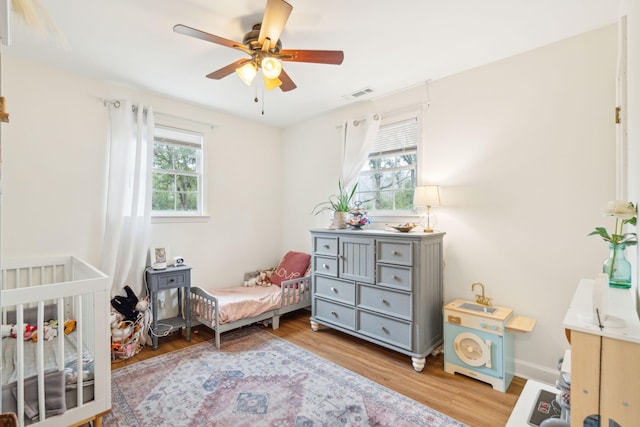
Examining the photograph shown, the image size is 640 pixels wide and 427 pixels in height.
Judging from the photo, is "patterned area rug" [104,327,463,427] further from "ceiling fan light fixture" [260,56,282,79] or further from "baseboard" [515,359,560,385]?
"ceiling fan light fixture" [260,56,282,79]

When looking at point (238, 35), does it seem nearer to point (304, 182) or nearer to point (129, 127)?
point (129, 127)

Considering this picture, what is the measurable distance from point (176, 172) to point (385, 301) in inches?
106

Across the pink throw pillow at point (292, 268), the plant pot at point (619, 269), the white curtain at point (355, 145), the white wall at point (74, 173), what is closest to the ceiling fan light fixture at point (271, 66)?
the white curtain at point (355, 145)

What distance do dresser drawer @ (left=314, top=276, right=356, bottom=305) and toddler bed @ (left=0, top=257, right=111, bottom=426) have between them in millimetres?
1903

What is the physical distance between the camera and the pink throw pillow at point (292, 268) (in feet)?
12.2

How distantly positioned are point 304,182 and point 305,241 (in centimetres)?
82

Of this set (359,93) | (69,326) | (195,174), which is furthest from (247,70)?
(69,326)

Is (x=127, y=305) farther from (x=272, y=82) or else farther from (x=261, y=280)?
(x=272, y=82)

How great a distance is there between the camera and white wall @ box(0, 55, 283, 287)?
2.45 metres

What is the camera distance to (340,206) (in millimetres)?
3312

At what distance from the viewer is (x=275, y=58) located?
1953 mm

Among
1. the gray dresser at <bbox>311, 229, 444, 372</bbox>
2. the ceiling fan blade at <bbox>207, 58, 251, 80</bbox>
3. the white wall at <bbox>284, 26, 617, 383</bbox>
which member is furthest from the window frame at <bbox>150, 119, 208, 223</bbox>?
the white wall at <bbox>284, 26, 617, 383</bbox>

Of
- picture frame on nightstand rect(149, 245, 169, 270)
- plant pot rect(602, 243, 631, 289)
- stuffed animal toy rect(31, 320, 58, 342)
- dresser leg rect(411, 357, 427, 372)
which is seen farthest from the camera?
picture frame on nightstand rect(149, 245, 169, 270)

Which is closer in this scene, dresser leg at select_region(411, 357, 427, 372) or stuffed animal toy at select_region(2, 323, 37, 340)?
stuffed animal toy at select_region(2, 323, 37, 340)
